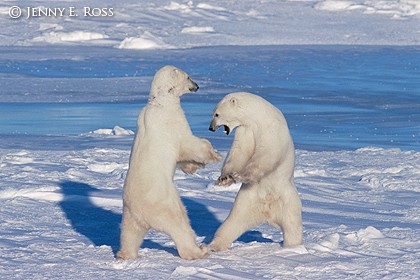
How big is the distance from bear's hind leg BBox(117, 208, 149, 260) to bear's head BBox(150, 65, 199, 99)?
575 mm

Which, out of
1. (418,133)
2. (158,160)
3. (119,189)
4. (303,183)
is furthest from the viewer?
(418,133)

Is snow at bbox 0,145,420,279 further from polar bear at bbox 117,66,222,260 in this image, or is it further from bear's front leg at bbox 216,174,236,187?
bear's front leg at bbox 216,174,236,187

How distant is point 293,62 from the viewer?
1733cm

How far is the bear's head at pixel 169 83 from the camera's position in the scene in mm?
4207

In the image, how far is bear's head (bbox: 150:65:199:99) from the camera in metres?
4.21

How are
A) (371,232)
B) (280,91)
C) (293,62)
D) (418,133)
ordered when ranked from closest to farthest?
(371,232) → (418,133) → (280,91) → (293,62)

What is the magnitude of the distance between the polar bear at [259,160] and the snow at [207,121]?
0.15m

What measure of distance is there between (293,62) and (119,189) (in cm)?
1128

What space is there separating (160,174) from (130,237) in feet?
1.08

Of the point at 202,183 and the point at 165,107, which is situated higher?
the point at 165,107

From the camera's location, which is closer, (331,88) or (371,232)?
(371,232)

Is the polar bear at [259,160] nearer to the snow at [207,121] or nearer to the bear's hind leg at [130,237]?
the snow at [207,121]

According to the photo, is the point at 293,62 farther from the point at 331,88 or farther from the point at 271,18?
the point at 271,18

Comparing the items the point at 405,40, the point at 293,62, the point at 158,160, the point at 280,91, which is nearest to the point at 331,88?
the point at 280,91
